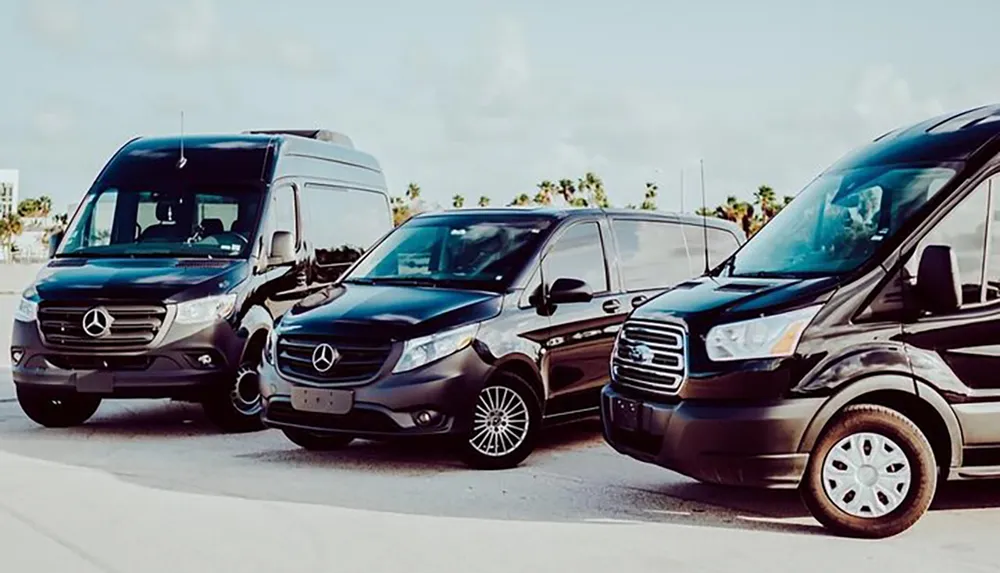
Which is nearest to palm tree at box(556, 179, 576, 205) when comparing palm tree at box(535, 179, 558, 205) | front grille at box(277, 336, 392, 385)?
palm tree at box(535, 179, 558, 205)

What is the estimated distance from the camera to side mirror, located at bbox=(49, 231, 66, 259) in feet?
39.3

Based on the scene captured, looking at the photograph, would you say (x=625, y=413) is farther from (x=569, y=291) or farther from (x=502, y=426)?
(x=569, y=291)

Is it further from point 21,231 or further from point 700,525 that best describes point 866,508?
point 21,231

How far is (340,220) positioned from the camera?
1331 centimetres

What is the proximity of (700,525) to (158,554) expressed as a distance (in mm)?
2970

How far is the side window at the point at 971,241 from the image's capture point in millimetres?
7336

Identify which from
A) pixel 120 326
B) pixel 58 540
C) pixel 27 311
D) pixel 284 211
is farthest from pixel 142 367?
pixel 58 540

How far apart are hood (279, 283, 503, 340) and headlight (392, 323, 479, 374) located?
0.05 metres

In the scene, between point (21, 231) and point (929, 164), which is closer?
point (929, 164)

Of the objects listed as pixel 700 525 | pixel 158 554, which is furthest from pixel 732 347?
pixel 158 554

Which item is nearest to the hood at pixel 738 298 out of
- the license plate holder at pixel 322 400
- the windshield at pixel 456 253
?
the windshield at pixel 456 253

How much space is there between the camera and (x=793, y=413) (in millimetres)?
7059

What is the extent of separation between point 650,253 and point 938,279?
168 inches

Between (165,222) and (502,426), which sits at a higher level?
(165,222)
